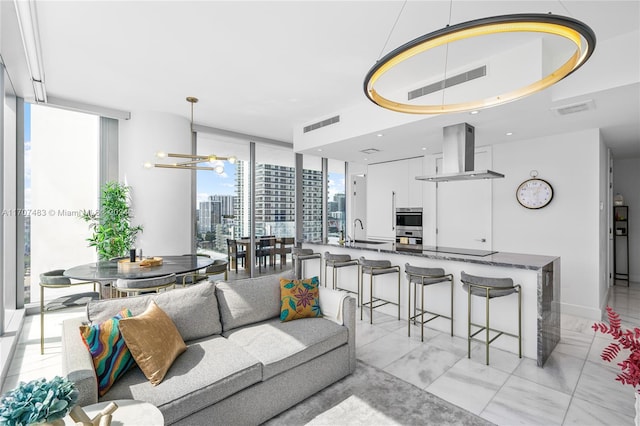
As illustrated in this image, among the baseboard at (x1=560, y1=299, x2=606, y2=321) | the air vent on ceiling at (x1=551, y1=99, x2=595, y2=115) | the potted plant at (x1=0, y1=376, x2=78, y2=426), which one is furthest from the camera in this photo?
the baseboard at (x1=560, y1=299, x2=606, y2=321)

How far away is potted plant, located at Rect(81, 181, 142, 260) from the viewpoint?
4.31 m

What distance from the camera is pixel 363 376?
2.70 m

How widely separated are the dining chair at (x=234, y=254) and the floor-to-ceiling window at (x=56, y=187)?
220 centimetres

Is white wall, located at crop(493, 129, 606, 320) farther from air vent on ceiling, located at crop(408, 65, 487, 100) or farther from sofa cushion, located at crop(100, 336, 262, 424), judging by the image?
sofa cushion, located at crop(100, 336, 262, 424)

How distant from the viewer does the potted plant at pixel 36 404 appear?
0.97 metres

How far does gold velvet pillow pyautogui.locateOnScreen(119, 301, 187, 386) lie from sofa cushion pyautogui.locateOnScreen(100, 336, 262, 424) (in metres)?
0.06

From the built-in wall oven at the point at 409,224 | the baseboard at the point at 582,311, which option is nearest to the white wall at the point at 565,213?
the baseboard at the point at 582,311

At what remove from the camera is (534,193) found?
4.77 meters

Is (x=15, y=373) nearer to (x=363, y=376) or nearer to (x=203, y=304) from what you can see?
(x=203, y=304)

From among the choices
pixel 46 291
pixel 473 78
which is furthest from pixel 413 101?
pixel 46 291

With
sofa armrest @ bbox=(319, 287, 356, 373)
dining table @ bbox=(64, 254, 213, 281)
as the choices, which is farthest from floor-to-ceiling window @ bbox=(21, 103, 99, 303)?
sofa armrest @ bbox=(319, 287, 356, 373)

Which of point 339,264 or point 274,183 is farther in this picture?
point 274,183

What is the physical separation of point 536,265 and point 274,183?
5038 mm

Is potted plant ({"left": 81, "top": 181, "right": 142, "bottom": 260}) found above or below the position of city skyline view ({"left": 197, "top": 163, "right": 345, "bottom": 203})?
below
